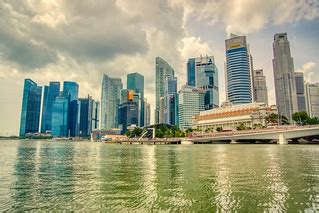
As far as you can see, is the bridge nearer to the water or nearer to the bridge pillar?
the bridge pillar

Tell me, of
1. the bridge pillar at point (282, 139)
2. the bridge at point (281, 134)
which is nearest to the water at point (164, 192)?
the bridge at point (281, 134)

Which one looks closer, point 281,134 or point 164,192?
point 164,192

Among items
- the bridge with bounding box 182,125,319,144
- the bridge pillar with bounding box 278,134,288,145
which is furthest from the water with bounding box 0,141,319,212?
the bridge pillar with bounding box 278,134,288,145

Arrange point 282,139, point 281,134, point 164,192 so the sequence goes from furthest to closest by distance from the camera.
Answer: point 282,139 → point 281,134 → point 164,192

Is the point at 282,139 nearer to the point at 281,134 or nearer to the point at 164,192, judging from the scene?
the point at 281,134

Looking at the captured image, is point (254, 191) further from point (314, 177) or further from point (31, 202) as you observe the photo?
point (31, 202)

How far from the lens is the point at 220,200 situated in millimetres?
20781

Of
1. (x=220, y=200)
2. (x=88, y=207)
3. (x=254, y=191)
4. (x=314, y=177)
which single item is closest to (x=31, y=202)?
(x=88, y=207)

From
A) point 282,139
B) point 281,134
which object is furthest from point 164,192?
point 282,139

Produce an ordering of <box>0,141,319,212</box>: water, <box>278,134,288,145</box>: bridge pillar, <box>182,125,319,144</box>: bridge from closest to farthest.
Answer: <box>0,141,319,212</box>: water
<box>182,125,319,144</box>: bridge
<box>278,134,288,145</box>: bridge pillar

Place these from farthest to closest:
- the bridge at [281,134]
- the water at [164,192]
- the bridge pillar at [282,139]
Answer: the bridge pillar at [282,139] < the bridge at [281,134] < the water at [164,192]

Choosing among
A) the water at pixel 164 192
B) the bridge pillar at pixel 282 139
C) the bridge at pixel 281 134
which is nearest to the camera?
the water at pixel 164 192

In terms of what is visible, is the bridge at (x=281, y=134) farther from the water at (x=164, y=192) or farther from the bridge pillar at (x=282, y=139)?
the water at (x=164, y=192)

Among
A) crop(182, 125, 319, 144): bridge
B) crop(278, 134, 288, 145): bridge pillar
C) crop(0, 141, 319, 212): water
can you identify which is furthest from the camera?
crop(278, 134, 288, 145): bridge pillar
